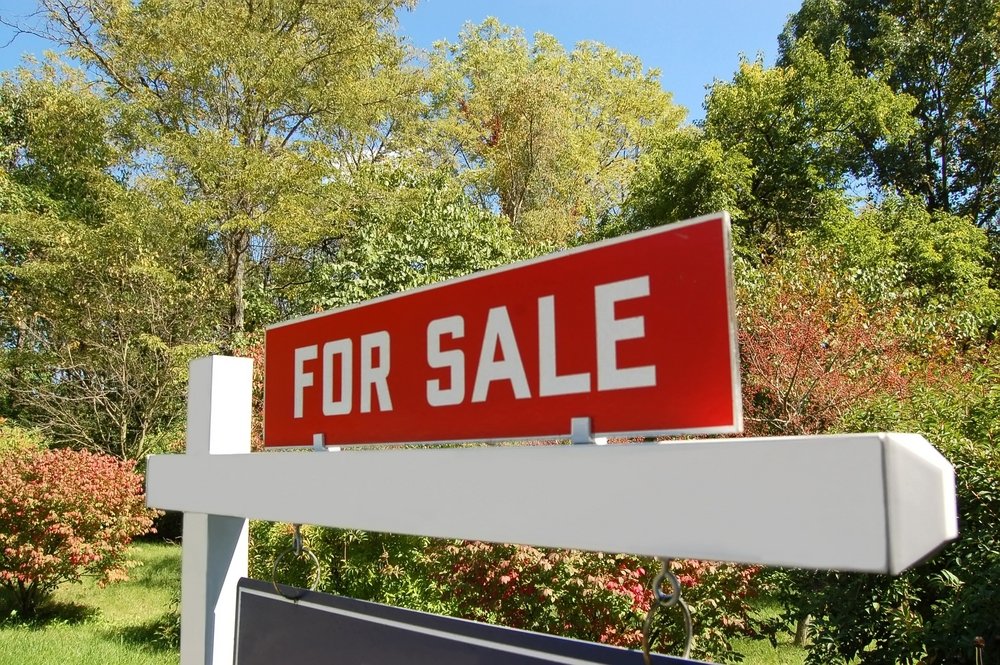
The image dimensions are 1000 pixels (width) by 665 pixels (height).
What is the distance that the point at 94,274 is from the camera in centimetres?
1502

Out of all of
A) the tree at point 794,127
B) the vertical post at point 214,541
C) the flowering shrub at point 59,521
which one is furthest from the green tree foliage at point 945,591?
the tree at point 794,127

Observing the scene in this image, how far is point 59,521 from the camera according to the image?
9.12 metres

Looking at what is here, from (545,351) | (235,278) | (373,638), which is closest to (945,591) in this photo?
(373,638)

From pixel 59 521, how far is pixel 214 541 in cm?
818

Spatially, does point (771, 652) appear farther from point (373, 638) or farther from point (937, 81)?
point (937, 81)

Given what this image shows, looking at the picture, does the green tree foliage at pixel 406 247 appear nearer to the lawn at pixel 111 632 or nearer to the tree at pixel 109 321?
the tree at pixel 109 321

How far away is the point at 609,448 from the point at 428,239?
13.7 meters

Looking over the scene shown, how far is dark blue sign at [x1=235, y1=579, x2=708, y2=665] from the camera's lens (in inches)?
53.3

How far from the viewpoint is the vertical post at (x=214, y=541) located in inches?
85.7

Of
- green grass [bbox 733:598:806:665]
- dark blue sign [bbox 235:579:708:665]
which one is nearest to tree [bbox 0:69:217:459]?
green grass [bbox 733:598:806:665]

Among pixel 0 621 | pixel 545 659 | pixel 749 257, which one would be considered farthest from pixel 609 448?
pixel 749 257

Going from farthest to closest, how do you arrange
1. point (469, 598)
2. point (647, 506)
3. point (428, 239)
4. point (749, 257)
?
point (749, 257), point (428, 239), point (469, 598), point (647, 506)

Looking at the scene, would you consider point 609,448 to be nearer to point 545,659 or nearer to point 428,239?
point 545,659

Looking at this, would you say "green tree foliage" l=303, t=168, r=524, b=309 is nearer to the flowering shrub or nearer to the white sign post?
the flowering shrub
